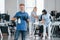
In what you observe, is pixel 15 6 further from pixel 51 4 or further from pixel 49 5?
pixel 51 4

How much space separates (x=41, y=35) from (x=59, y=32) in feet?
4.13

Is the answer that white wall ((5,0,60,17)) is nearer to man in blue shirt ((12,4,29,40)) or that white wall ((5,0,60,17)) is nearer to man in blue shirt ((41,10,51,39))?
man in blue shirt ((41,10,51,39))

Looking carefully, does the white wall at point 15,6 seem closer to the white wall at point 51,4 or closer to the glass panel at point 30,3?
the white wall at point 51,4

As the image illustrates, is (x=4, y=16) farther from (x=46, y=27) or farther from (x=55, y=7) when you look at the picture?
(x=55, y=7)

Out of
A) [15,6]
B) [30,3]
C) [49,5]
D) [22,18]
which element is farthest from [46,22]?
[30,3]

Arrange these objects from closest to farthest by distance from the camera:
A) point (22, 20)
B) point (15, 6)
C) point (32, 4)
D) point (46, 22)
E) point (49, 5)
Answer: point (22, 20) < point (46, 22) < point (49, 5) < point (15, 6) < point (32, 4)

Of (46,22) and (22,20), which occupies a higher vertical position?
(22,20)

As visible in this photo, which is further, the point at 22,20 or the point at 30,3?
the point at 30,3

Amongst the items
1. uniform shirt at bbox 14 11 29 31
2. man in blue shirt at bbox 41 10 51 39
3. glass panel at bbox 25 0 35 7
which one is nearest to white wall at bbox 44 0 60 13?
glass panel at bbox 25 0 35 7

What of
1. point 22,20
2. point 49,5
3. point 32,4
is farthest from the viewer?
point 32,4

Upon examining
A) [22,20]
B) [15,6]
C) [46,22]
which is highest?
[15,6]

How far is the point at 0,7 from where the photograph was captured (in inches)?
520

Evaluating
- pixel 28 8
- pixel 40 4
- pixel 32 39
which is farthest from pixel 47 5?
pixel 32 39

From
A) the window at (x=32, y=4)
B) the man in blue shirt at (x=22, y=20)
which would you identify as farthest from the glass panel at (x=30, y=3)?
the man in blue shirt at (x=22, y=20)
